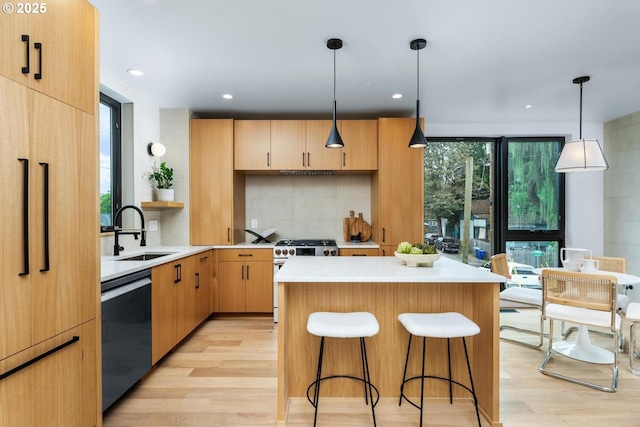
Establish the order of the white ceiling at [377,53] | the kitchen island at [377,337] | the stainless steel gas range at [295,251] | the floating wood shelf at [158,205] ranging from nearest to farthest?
1. the white ceiling at [377,53]
2. the kitchen island at [377,337]
3. the floating wood shelf at [158,205]
4. the stainless steel gas range at [295,251]

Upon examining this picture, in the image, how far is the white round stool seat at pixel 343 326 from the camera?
171 cm

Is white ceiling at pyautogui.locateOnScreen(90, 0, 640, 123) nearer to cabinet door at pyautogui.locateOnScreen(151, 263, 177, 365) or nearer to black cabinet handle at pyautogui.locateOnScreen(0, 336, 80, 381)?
cabinet door at pyautogui.locateOnScreen(151, 263, 177, 365)

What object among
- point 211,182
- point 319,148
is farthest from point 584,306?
point 211,182

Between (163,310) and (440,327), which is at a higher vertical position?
(440,327)

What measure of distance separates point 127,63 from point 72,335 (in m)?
2.27

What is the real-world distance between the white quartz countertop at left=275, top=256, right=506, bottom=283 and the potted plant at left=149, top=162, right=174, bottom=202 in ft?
6.94

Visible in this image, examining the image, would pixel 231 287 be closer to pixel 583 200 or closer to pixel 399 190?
pixel 399 190

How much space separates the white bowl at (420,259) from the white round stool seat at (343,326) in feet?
1.54

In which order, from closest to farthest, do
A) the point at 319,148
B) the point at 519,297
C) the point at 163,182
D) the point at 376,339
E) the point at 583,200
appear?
the point at 376,339
the point at 519,297
the point at 163,182
the point at 319,148
the point at 583,200

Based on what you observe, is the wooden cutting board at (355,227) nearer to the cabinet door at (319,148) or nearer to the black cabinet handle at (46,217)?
the cabinet door at (319,148)

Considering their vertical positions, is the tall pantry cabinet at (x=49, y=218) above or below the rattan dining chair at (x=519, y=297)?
above

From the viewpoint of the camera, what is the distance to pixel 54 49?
1438 millimetres

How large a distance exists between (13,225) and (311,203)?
337 cm

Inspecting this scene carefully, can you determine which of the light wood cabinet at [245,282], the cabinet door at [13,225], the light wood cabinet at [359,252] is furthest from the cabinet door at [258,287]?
the cabinet door at [13,225]
